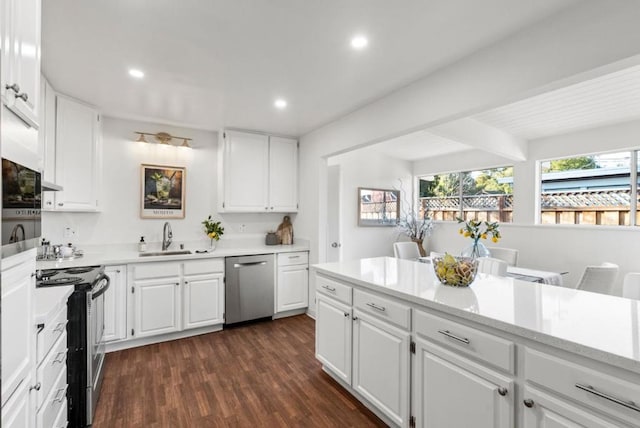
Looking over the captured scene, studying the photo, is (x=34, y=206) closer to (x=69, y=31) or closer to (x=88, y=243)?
(x=69, y=31)

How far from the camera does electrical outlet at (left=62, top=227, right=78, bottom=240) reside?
3.34 m

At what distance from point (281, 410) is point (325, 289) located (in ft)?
2.92

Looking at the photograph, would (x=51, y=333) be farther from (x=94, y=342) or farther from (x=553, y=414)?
(x=553, y=414)

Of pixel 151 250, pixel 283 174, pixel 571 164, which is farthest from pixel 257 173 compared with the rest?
pixel 571 164

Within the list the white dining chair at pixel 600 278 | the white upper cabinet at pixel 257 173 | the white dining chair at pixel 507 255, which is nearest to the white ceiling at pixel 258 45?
the white upper cabinet at pixel 257 173

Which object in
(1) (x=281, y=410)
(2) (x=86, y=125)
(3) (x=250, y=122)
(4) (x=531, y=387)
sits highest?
(3) (x=250, y=122)

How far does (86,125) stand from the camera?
3150 mm

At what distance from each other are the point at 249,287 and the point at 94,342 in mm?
1783

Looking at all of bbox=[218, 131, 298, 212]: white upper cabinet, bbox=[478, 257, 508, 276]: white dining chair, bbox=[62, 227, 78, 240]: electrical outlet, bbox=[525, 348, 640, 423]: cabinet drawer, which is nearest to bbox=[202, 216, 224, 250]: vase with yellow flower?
bbox=[218, 131, 298, 212]: white upper cabinet

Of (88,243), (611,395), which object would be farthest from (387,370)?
(88,243)

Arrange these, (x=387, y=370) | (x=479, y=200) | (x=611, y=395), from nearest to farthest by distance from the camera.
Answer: (x=611, y=395)
(x=387, y=370)
(x=479, y=200)

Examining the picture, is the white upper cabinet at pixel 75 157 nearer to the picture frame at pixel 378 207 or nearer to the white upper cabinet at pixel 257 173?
the white upper cabinet at pixel 257 173

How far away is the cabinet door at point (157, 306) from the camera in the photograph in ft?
10.4

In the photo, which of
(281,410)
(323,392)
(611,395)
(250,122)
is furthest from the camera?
(250,122)
